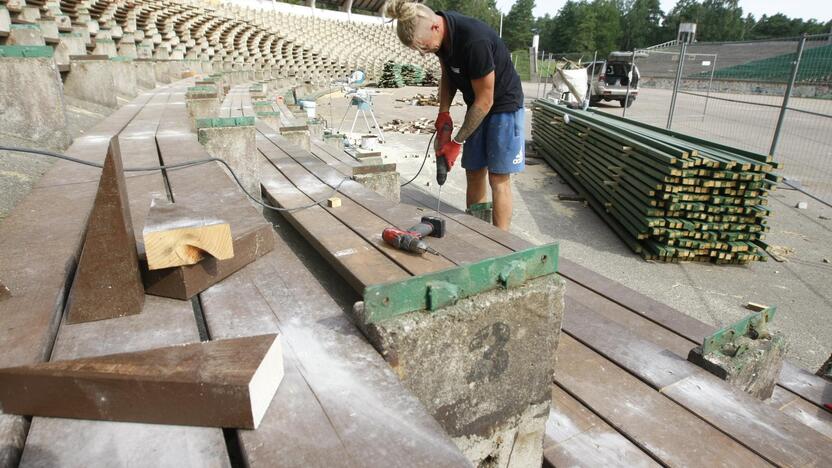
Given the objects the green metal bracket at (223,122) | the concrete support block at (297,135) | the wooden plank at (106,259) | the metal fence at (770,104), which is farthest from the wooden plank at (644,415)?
the metal fence at (770,104)

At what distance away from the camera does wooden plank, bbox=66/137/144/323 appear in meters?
1.42

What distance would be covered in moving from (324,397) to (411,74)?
116ft

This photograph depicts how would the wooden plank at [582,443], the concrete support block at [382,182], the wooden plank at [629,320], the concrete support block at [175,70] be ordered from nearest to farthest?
1. the wooden plank at [582,443]
2. the wooden plank at [629,320]
3. the concrete support block at [382,182]
4. the concrete support block at [175,70]

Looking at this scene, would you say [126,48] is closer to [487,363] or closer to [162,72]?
[162,72]

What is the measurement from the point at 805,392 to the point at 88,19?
1256 centimetres

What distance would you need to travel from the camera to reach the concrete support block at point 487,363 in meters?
1.46

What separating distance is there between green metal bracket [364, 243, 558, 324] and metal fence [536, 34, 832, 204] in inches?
295

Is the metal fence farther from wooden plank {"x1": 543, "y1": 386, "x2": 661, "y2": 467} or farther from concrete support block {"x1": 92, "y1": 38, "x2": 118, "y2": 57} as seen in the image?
concrete support block {"x1": 92, "y1": 38, "x2": 118, "y2": 57}

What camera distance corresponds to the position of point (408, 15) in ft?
10.9

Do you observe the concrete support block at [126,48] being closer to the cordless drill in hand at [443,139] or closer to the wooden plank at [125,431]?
the cordless drill in hand at [443,139]

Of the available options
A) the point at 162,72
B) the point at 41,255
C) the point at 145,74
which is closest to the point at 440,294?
the point at 41,255

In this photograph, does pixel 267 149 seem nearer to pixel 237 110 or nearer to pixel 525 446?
pixel 237 110

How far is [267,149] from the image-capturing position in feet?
15.3

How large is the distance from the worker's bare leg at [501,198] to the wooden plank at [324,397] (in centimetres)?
257
